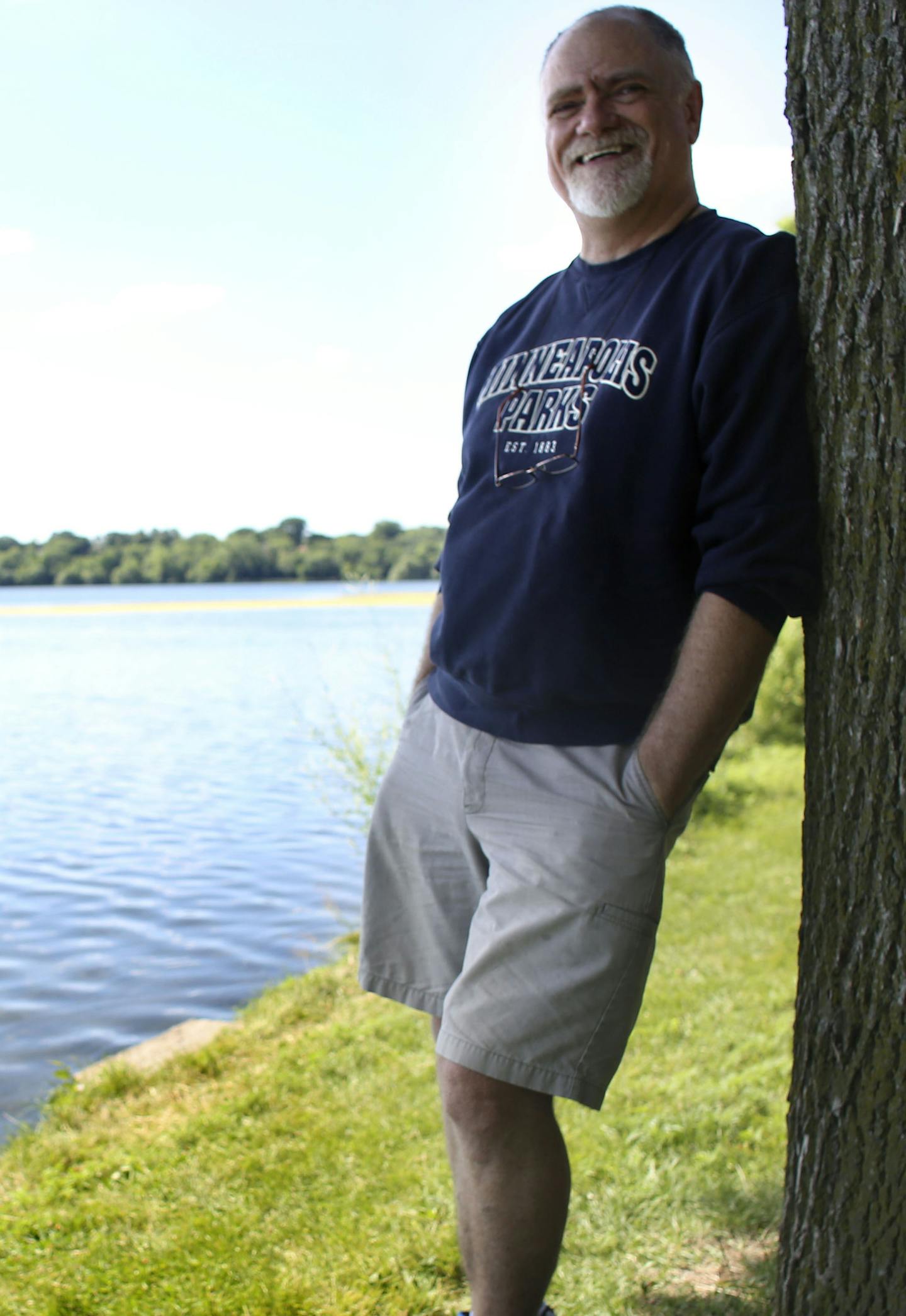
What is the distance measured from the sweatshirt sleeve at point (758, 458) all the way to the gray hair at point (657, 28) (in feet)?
1.83

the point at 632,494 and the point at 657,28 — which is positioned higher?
the point at 657,28

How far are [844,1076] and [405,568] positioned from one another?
19.9m

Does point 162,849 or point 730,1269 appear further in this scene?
point 162,849

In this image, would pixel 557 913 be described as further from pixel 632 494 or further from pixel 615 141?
pixel 615 141

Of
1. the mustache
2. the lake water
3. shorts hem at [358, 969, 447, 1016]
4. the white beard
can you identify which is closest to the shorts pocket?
shorts hem at [358, 969, 447, 1016]

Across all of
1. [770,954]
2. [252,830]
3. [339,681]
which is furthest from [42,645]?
[770,954]

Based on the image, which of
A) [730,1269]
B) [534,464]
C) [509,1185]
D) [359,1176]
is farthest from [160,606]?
[509,1185]

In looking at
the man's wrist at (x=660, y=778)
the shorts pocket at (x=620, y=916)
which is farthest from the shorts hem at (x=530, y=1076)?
the man's wrist at (x=660, y=778)

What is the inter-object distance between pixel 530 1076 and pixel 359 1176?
141 cm

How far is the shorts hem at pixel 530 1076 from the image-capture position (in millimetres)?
1708

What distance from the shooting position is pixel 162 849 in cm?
933

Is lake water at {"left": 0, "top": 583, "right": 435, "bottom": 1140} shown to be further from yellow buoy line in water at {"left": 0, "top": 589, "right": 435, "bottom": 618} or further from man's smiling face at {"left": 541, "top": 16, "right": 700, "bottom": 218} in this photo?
yellow buoy line in water at {"left": 0, "top": 589, "right": 435, "bottom": 618}

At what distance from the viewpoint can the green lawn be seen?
7.64 ft

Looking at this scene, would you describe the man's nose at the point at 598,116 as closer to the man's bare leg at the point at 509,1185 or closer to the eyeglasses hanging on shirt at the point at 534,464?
the eyeglasses hanging on shirt at the point at 534,464
